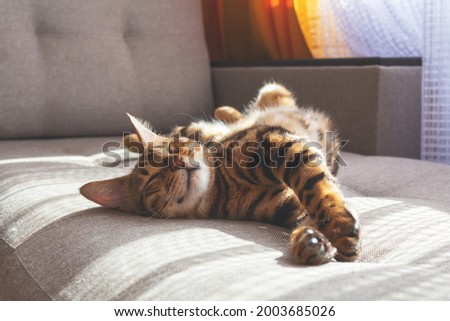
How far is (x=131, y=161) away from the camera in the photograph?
78.3 inches

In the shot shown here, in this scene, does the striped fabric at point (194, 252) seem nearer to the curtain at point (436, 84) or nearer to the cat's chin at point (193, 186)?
the cat's chin at point (193, 186)

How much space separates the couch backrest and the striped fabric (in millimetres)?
745

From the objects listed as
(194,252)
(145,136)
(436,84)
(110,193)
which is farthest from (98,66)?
(194,252)

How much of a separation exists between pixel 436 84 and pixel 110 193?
1419 millimetres

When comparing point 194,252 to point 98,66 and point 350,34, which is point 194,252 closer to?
point 98,66

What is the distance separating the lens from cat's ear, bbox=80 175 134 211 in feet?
4.43

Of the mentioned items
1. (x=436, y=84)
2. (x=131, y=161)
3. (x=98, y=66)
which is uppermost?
(x=98, y=66)

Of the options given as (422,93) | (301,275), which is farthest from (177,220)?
(422,93)

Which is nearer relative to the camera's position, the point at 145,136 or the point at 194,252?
the point at 194,252

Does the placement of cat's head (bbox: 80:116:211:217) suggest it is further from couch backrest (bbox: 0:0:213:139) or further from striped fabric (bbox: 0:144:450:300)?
couch backrest (bbox: 0:0:213:139)

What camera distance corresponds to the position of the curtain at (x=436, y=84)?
2225mm

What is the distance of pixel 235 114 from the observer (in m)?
2.24

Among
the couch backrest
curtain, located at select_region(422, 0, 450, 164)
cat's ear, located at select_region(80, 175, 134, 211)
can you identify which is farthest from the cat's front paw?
the couch backrest

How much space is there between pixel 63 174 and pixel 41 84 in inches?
31.4
